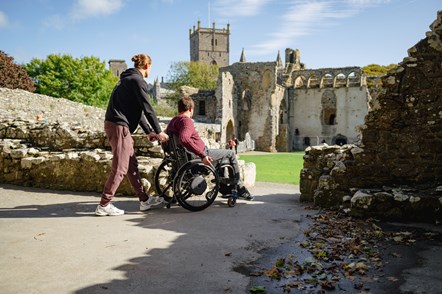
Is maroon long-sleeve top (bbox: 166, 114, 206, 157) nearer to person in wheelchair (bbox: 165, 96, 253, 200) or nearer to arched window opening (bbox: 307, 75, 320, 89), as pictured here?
person in wheelchair (bbox: 165, 96, 253, 200)

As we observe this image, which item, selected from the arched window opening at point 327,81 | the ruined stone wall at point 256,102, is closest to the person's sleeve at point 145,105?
the ruined stone wall at point 256,102

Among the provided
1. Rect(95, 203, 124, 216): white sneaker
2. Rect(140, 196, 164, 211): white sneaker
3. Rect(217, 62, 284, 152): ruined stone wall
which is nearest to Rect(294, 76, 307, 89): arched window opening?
Rect(217, 62, 284, 152): ruined stone wall

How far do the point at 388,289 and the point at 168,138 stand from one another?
3429mm

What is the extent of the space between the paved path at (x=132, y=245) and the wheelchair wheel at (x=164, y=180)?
47 centimetres

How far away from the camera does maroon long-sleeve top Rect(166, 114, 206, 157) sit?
17.1 feet

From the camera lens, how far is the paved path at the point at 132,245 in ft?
8.70

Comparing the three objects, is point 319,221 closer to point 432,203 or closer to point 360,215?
point 360,215

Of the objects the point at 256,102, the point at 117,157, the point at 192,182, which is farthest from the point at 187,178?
the point at 256,102

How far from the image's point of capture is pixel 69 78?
4650 centimetres

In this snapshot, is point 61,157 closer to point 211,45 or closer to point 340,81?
point 340,81

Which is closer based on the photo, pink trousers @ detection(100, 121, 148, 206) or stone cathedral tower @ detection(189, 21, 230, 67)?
pink trousers @ detection(100, 121, 148, 206)

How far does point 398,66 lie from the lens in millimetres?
5551

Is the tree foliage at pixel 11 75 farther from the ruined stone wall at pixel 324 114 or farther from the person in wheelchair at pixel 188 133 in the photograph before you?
the ruined stone wall at pixel 324 114

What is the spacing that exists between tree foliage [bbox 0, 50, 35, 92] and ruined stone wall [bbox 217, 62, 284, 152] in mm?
23013
